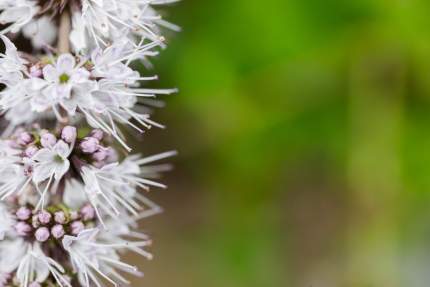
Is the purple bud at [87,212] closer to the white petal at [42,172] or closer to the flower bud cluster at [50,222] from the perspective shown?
the flower bud cluster at [50,222]

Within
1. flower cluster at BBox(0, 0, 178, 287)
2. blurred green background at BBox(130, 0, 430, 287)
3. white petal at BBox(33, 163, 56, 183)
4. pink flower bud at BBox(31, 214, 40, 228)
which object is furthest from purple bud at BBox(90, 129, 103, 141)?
blurred green background at BBox(130, 0, 430, 287)

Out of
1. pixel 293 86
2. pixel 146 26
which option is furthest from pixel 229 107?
pixel 146 26

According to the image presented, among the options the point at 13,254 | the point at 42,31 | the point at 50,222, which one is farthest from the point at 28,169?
the point at 42,31

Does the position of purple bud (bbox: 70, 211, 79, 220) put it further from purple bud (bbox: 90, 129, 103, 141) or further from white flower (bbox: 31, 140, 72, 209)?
purple bud (bbox: 90, 129, 103, 141)

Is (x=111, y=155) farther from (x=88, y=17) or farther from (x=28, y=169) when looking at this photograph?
(x=88, y=17)

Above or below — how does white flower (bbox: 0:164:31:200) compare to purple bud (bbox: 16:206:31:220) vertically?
above
